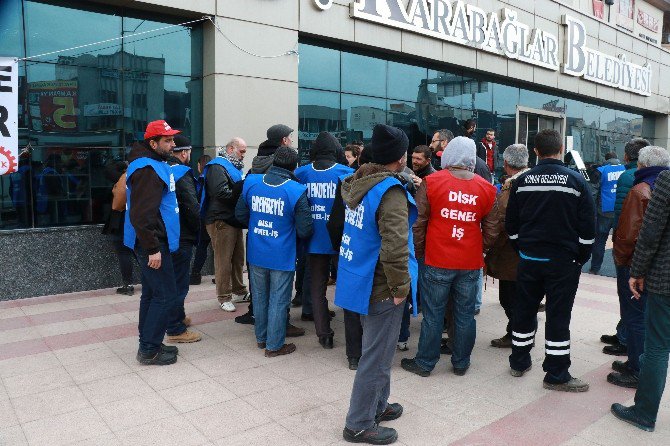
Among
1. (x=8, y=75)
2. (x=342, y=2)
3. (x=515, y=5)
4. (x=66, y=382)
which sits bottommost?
(x=66, y=382)

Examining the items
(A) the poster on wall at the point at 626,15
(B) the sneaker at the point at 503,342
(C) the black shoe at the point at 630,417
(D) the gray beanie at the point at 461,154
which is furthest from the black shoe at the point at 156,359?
(A) the poster on wall at the point at 626,15

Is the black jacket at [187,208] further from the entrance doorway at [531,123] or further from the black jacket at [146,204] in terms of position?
the entrance doorway at [531,123]

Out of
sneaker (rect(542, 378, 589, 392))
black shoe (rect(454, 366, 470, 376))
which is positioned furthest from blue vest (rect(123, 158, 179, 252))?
sneaker (rect(542, 378, 589, 392))

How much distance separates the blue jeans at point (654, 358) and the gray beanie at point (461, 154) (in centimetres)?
165

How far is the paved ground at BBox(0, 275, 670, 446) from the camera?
11.6ft

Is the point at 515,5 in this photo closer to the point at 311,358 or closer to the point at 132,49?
the point at 132,49

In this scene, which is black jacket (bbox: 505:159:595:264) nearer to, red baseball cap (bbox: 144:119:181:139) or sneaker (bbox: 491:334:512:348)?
sneaker (bbox: 491:334:512:348)

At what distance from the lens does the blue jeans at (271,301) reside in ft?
16.4

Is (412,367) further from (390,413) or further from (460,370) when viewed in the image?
(390,413)

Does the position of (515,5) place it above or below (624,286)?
above

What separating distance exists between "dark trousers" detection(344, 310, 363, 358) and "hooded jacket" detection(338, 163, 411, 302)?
4.18 feet

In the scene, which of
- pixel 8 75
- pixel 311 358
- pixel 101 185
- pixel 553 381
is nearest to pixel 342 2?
pixel 101 185

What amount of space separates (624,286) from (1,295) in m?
7.26

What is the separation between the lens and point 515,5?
13.6 meters
